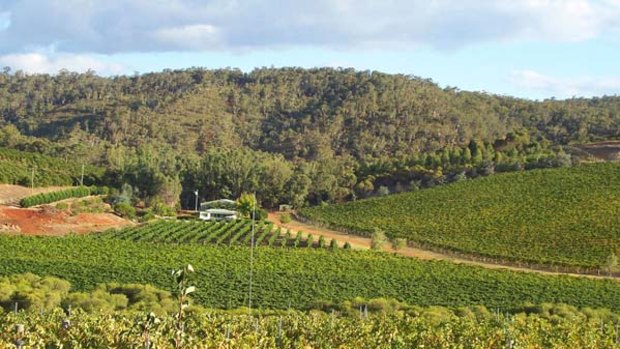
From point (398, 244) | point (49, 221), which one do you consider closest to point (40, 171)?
point (49, 221)

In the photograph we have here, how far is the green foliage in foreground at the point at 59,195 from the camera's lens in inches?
2936

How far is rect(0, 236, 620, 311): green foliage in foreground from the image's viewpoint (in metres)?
42.6

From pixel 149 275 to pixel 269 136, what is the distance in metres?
117

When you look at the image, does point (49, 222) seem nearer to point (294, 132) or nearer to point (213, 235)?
point (213, 235)

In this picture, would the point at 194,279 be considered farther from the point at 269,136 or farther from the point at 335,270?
the point at 269,136

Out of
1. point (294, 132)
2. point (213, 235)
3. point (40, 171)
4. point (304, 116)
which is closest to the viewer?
point (213, 235)

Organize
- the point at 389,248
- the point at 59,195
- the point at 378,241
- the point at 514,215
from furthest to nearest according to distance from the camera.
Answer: the point at 59,195
the point at 514,215
the point at 389,248
the point at 378,241

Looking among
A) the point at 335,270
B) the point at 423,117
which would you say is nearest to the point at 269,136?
the point at 423,117

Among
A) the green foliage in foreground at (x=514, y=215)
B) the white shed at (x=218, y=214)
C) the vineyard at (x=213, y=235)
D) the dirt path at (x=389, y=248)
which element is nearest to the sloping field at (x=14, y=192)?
the vineyard at (x=213, y=235)

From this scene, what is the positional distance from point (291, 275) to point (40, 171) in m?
58.3

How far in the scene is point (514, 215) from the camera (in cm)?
7612

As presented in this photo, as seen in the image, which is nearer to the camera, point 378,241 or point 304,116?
point 378,241

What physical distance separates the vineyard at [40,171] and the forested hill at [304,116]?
132 ft

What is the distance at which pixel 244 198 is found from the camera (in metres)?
85.0
